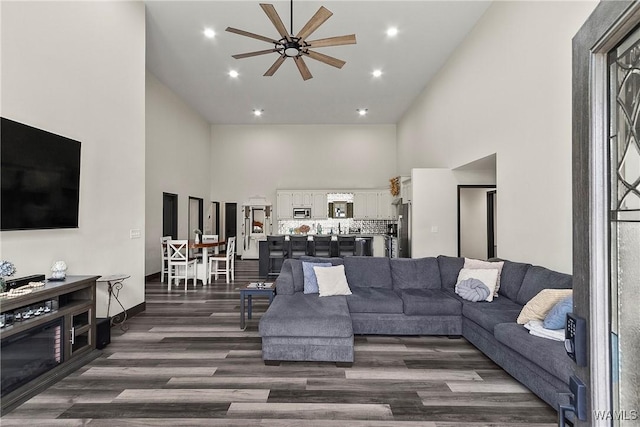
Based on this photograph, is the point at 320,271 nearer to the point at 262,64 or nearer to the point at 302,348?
the point at 302,348

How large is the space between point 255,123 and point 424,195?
6.74 metres

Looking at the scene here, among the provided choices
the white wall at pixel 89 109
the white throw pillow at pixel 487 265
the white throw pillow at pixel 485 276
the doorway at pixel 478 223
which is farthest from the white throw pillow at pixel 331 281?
the doorway at pixel 478 223

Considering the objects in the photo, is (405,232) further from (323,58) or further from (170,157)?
(170,157)

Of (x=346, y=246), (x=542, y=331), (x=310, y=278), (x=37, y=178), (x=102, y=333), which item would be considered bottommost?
(x=102, y=333)

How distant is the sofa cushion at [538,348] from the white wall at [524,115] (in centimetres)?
123

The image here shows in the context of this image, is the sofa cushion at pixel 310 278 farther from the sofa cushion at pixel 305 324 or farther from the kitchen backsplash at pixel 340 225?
the kitchen backsplash at pixel 340 225

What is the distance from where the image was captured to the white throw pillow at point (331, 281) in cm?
409

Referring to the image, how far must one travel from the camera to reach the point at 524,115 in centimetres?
418

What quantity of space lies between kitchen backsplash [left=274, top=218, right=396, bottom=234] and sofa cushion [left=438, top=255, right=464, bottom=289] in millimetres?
6366

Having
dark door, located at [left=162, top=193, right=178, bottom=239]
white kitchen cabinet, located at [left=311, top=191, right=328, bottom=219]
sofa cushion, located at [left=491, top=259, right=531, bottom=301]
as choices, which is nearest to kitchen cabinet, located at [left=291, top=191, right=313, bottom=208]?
white kitchen cabinet, located at [left=311, top=191, right=328, bottom=219]

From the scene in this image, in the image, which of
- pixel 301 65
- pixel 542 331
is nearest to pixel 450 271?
pixel 542 331

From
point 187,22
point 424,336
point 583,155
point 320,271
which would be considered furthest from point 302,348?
point 187,22

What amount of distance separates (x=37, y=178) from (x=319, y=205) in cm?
821

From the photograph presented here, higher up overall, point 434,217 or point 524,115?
point 524,115
